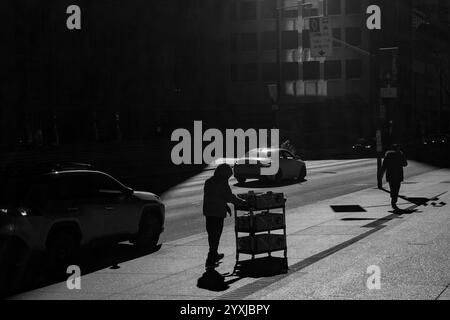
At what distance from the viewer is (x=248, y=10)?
297 feet

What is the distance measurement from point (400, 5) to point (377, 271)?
90142 millimetres

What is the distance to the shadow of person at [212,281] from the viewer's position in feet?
34.9

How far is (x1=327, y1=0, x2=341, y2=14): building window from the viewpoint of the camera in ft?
284

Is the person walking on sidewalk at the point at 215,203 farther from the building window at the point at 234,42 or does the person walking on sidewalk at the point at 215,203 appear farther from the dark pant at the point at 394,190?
the building window at the point at 234,42

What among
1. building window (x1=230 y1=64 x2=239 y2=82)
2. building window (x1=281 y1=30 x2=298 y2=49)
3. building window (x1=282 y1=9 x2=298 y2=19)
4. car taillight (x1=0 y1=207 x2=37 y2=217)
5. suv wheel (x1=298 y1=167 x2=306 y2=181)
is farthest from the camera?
building window (x1=230 y1=64 x2=239 y2=82)

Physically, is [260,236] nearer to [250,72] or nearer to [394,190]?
[394,190]

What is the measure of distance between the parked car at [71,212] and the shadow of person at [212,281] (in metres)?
2.53

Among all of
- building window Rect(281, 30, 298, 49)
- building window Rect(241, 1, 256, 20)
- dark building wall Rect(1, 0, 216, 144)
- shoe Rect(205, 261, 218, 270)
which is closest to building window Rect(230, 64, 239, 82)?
building window Rect(241, 1, 256, 20)

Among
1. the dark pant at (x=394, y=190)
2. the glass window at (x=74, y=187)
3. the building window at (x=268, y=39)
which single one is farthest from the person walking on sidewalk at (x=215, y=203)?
the building window at (x=268, y=39)

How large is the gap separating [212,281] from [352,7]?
79186mm

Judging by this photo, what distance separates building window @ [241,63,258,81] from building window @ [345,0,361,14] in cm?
1222

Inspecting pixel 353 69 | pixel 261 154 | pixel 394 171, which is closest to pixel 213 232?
pixel 394 171

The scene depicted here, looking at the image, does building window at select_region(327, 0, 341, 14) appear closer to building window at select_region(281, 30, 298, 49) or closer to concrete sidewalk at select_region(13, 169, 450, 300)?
building window at select_region(281, 30, 298, 49)
